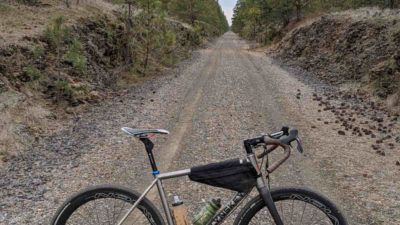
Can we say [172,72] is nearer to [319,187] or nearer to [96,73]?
[96,73]

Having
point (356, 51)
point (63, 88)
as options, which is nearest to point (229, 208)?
point (63, 88)

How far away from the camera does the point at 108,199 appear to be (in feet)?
12.6

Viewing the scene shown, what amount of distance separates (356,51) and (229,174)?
62.9 ft

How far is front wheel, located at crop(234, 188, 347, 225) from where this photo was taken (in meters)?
3.57

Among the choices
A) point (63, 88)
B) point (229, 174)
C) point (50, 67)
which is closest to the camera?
point (229, 174)

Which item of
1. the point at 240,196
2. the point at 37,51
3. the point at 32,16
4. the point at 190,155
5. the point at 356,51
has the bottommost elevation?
the point at 190,155

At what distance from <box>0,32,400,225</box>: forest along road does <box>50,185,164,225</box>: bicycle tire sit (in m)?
2.21

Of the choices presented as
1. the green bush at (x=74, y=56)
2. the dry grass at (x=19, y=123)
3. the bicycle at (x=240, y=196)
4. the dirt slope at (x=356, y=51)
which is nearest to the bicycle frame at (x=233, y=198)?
the bicycle at (x=240, y=196)

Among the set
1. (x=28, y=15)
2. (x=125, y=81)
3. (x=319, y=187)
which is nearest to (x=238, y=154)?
(x=319, y=187)

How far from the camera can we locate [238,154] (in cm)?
877

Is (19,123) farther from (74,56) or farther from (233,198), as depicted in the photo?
(233,198)

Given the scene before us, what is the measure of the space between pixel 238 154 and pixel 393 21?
14475mm

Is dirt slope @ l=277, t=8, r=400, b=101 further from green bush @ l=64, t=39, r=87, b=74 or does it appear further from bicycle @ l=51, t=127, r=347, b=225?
bicycle @ l=51, t=127, r=347, b=225

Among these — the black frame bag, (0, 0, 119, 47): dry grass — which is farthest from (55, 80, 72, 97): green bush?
the black frame bag
